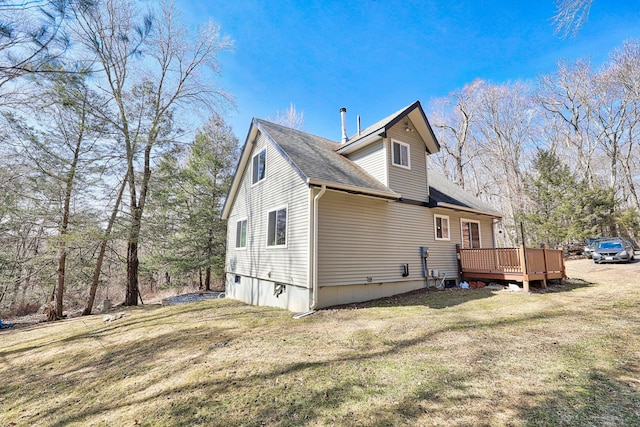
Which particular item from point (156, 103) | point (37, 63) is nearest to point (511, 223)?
point (156, 103)

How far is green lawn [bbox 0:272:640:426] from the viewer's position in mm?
2789

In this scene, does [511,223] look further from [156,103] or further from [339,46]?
[156,103]

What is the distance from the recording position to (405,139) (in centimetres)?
1002

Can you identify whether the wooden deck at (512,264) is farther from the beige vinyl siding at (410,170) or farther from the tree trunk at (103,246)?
the tree trunk at (103,246)

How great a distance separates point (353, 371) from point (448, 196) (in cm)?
980

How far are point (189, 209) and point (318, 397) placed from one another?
14934 millimetres

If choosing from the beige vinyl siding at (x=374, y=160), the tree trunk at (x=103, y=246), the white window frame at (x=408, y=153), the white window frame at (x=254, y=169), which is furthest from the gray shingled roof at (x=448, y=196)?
the tree trunk at (x=103, y=246)

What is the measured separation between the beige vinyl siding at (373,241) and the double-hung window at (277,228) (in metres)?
1.67

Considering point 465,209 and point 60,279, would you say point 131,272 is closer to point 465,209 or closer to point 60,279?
point 60,279

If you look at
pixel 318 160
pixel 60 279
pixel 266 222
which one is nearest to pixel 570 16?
pixel 318 160

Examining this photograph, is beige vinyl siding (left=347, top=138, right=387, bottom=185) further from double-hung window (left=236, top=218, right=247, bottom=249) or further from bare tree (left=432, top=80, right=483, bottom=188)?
bare tree (left=432, top=80, right=483, bottom=188)

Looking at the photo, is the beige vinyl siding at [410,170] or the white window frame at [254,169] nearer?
the beige vinyl siding at [410,170]

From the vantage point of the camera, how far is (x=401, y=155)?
9.87m

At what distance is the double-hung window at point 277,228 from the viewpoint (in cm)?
869
